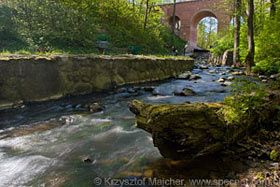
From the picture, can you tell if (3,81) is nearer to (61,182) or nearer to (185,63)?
(61,182)

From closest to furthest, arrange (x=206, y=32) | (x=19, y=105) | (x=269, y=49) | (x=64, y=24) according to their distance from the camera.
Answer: (x=19, y=105), (x=269, y=49), (x=64, y=24), (x=206, y=32)

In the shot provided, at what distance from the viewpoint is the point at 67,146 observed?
2543mm

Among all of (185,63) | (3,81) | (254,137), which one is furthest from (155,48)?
(254,137)

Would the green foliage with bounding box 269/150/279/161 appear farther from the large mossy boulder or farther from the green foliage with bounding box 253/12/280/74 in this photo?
the green foliage with bounding box 253/12/280/74

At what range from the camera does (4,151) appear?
240 centimetres

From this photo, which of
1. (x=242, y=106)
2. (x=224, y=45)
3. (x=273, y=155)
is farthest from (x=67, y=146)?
(x=224, y=45)

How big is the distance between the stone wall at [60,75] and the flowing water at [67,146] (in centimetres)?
38

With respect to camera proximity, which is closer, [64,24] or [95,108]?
[95,108]

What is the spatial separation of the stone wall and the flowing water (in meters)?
0.38

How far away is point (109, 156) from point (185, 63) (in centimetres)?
962

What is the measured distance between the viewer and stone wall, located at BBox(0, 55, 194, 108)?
382 cm

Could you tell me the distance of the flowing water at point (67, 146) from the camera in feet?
6.33

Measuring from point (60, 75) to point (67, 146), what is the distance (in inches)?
100

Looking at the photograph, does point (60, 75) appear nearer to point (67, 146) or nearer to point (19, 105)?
point (19, 105)
